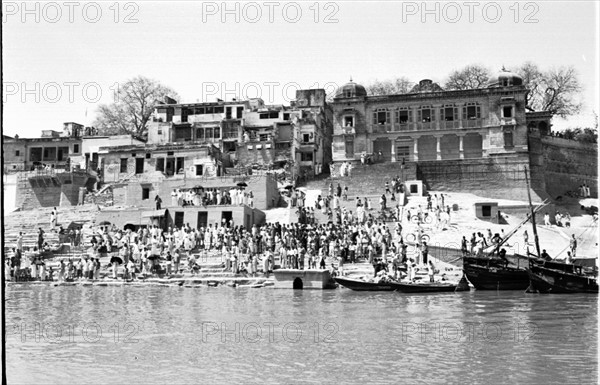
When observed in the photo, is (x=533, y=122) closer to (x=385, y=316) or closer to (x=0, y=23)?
(x=385, y=316)

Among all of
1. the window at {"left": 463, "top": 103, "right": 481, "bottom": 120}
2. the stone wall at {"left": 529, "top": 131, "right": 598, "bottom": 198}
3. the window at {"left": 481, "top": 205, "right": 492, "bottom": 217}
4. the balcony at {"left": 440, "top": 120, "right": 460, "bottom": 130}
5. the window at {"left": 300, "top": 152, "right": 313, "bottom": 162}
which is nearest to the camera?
the window at {"left": 481, "top": 205, "right": 492, "bottom": 217}

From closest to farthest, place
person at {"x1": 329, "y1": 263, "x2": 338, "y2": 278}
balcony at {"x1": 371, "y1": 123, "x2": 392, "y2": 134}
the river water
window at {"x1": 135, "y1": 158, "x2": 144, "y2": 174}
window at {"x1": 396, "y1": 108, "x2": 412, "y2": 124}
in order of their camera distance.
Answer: the river water, person at {"x1": 329, "y1": 263, "x2": 338, "y2": 278}, window at {"x1": 396, "y1": 108, "x2": 412, "y2": 124}, balcony at {"x1": 371, "y1": 123, "x2": 392, "y2": 134}, window at {"x1": 135, "y1": 158, "x2": 144, "y2": 174}

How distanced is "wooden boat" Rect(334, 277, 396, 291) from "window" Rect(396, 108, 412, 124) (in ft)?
77.1

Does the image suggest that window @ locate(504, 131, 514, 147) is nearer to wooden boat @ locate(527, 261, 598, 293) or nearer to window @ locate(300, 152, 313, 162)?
window @ locate(300, 152, 313, 162)

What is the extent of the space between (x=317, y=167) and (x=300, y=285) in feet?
79.2

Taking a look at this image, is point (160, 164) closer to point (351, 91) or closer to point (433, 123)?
point (351, 91)

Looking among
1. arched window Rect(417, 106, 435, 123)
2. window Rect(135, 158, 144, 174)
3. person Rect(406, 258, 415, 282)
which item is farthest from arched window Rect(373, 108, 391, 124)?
person Rect(406, 258, 415, 282)

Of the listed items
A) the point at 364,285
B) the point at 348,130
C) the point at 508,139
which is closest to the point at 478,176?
the point at 508,139

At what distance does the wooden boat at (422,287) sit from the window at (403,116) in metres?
23.8

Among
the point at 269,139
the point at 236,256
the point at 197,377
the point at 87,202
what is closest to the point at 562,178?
the point at 269,139

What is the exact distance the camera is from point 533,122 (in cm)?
4762

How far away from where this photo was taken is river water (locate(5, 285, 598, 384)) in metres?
10.0

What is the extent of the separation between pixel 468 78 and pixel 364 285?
1393 inches

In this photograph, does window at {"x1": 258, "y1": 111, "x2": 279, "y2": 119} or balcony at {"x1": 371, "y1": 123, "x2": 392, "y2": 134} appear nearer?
balcony at {"x1": 371, "y1": 123, "x2": 392, "y2": 134}
